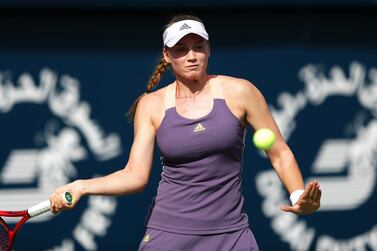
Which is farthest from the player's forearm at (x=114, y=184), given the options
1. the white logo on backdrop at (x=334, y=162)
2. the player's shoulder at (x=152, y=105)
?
the white logo on backdrop at (x=334, y=162)

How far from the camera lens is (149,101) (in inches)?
167

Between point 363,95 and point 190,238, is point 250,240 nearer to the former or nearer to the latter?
point 190,238

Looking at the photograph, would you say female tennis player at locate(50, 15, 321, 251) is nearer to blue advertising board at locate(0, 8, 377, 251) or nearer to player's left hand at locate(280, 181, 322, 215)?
player's left hand at locate(280, 181, 322, 215)

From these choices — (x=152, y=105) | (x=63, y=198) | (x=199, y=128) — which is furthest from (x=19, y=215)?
(x=199, y=128)

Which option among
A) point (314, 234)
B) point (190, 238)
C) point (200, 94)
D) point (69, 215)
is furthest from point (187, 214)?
point (314, 234)

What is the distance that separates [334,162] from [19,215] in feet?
10.5

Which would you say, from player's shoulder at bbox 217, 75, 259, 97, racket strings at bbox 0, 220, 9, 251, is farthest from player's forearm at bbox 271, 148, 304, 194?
racket strings at bbox 0, 220, 9, 251

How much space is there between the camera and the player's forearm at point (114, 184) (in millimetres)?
4051

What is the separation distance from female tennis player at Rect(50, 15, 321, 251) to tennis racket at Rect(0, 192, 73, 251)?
1.7 inches

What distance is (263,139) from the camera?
157 inches

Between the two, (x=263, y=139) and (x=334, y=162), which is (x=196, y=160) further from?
(x=334, y=162)

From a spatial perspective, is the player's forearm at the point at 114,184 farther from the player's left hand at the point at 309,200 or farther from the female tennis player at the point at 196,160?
the player's left hand at the point at 309,200

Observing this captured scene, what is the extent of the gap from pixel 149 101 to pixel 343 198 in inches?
115

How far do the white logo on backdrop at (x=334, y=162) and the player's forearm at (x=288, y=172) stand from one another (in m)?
2.51
